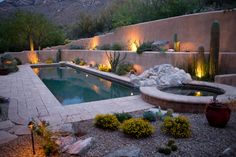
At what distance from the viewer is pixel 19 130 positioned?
446cm

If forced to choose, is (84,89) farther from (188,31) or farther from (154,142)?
(154,142)

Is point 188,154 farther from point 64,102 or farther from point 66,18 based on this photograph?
point 66,18

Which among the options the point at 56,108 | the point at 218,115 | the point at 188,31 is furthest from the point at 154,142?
the point at 188,31

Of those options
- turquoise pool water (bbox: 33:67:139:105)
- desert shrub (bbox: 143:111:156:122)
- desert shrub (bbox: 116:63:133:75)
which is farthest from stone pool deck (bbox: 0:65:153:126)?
desert shrub (bbox: 116:63:133:75)

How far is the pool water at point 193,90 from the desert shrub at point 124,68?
13.3 ft

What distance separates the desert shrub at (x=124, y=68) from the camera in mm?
11039

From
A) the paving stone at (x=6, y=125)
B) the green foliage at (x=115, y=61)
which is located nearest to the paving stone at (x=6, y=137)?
the paving stone at (x=6, y=125)

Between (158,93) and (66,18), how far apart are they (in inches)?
1355

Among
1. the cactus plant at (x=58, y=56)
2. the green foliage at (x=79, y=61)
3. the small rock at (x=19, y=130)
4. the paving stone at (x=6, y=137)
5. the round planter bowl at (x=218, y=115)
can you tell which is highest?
the cactus plant at (x=58, y=56)

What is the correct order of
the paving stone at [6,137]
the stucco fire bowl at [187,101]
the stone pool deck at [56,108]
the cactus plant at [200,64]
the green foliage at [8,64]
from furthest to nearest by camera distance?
the green foliage at [8,64] < the cactus plant at [200,64] < the stucco fire bowl at [187,101] < the stone pool deck at [56,108] < the paving stone at [6,137]

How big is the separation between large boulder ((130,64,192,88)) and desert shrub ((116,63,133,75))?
2.39 meters

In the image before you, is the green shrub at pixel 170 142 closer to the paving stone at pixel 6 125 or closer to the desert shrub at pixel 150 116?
the desert shrub at pixel 150 116

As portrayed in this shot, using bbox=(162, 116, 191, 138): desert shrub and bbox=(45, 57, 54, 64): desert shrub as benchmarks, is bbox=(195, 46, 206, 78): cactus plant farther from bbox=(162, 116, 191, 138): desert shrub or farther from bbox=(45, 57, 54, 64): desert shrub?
bbox=(45, 57, 54, 64): desert shrub

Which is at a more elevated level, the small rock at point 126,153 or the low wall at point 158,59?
the low wall at point 158,59
